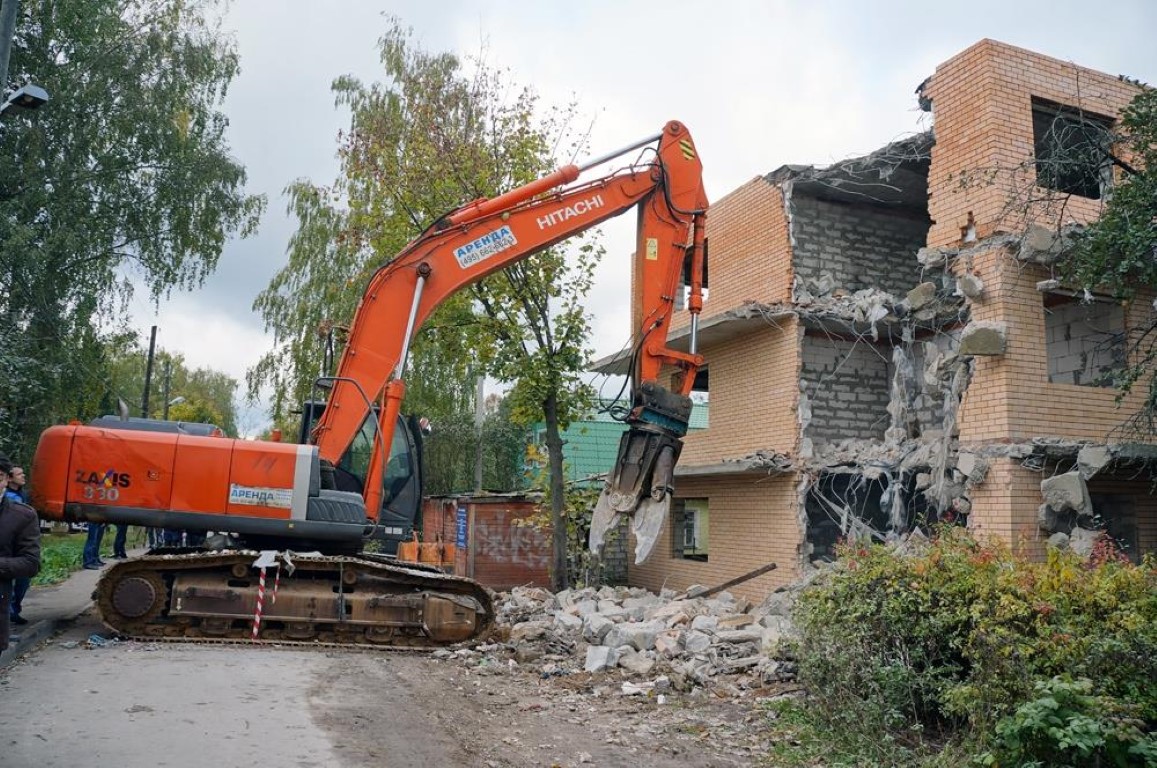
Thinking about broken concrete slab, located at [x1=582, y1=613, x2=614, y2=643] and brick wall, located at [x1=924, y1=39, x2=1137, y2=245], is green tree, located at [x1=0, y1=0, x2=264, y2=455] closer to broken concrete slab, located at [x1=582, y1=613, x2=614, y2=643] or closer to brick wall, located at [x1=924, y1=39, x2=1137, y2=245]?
broken concrete slab, located at [x1=582, y1=613, x2=614, y2=643]

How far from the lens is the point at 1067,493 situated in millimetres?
10492

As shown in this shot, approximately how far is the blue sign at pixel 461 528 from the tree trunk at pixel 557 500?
302 centimetres

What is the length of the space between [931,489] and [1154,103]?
17.3 feet

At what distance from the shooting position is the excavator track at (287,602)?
32.1 ft

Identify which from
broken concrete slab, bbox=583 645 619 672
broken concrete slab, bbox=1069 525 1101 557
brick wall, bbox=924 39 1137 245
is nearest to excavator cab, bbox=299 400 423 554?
broken concrete slab, bbox=583 645 619 672

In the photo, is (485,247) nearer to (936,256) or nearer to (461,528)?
(936,256)

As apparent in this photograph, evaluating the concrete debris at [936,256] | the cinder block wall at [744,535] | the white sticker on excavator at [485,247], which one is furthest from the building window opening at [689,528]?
the white sticker on excavator at [485,247]

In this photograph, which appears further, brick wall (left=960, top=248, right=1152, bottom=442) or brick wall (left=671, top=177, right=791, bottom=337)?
brick wall (left=671, top=177, right=791, bottom=337)

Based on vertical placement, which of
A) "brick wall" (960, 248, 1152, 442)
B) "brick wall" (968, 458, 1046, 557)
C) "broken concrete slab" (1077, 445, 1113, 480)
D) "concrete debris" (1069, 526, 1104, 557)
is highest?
"brick wall" (960, 248, 1152, 442)

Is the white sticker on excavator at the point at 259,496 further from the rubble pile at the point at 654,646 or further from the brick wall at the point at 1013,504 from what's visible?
the brick wall at the point at 1013,504

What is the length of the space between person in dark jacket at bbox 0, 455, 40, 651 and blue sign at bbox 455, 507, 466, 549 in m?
13.4

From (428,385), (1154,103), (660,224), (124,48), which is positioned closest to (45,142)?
(124,48)

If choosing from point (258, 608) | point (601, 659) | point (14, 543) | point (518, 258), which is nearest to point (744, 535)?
point (601, 659)

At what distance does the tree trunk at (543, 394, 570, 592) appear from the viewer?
54.2 ft
